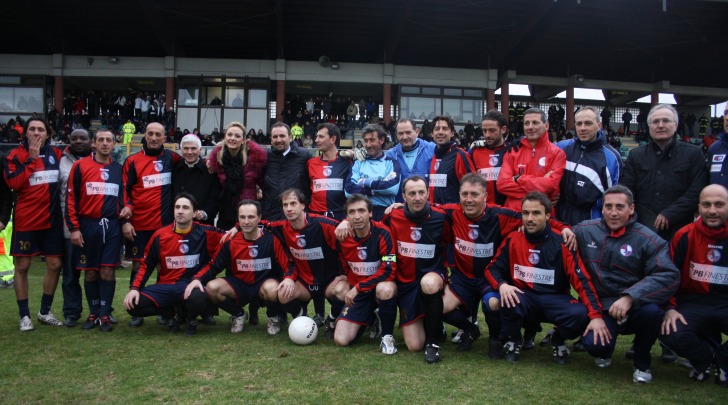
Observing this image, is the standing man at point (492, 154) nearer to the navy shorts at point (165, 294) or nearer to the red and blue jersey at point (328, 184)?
the red and blue jersey at point (328, 184)

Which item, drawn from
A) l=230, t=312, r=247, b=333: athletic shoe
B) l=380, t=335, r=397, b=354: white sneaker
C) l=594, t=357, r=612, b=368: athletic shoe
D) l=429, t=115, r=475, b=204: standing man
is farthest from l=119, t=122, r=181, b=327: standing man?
l=594, t=357, r=612, b=368: athletic shoe

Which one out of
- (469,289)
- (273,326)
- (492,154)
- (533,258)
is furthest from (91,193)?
(533,258)

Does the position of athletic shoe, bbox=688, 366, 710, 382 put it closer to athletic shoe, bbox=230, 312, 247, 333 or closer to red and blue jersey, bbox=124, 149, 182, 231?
athletic shoe, bbox=230, 312, 247, 333

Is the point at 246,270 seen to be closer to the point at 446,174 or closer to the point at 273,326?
the point at 273,326

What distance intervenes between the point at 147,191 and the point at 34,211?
1054mm

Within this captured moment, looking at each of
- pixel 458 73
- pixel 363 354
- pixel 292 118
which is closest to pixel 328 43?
pixel 292 118

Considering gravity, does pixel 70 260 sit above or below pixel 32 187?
below

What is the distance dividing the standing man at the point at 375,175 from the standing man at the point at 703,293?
8.44 feet

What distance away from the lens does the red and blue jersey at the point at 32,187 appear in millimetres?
5273

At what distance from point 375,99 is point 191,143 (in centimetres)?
2355

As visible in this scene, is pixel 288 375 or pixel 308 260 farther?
pixel 308 260

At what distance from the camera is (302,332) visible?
477 centimetres

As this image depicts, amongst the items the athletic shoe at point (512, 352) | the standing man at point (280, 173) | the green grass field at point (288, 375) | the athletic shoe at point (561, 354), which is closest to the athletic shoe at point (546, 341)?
the green grass field at point (288, 375)

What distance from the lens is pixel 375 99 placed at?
1125 inches
